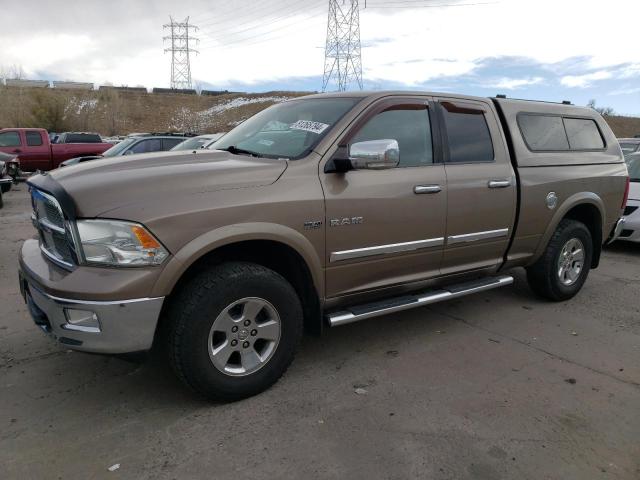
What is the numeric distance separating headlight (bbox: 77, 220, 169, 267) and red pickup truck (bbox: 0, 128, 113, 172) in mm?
16553

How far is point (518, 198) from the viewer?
428 cm

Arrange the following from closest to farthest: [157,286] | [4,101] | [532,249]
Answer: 1. [157,286]
2. [532,249]
3. [4,101]

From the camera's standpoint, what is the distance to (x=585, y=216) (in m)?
5.22

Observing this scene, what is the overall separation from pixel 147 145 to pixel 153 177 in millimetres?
9968

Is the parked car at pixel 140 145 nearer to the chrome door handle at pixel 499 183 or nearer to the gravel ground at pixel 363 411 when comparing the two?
the gravel ground at pixel 363 411

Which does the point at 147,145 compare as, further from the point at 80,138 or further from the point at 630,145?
the point at 630,145

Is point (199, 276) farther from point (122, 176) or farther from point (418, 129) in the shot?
point (418, 129)

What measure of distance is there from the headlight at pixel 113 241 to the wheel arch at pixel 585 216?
3629mm

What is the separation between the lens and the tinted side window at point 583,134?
4966 millimetres

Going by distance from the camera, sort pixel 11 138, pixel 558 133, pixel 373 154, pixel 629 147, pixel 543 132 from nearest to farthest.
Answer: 1. pixel 373 154
2. pixel 543 132
3. pixel 558 133
4. pixel 629 147
5. pixel 11 138

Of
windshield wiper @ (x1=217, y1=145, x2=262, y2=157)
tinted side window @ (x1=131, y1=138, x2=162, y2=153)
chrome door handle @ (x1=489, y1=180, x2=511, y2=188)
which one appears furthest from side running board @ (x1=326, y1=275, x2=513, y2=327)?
tinted side window @ (x1=131, y1=138, x2=162, y2=153)

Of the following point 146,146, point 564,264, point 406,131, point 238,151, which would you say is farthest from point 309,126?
point 146,146

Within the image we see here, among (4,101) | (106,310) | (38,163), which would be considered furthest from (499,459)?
(4,101)

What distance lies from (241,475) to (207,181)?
1.54 metres
